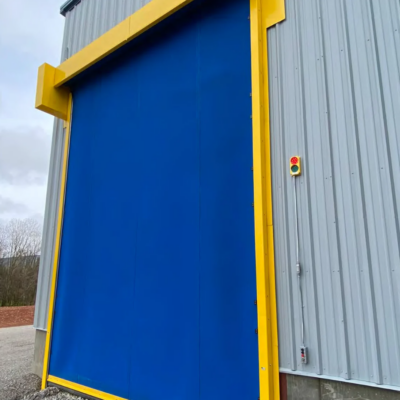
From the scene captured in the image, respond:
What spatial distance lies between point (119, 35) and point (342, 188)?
12.9 feet

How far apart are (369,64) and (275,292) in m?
2.17

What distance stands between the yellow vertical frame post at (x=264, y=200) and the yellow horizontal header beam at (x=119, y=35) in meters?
1.14

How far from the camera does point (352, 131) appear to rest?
2.81 m

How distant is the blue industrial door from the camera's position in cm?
331

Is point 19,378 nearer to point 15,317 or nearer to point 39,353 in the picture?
point 39,353

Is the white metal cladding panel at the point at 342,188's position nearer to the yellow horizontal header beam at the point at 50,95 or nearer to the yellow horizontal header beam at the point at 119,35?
the yellow horizontal header beam at the point at 119,35

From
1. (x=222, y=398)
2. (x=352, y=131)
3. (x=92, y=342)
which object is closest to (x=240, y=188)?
(x=352, y=131)

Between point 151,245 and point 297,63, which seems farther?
point 151,245

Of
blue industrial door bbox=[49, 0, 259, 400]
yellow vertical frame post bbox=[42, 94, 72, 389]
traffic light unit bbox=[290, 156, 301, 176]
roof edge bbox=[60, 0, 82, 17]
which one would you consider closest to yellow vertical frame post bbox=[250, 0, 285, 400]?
blue industrial door bbox=[49, 0, 259, 400]

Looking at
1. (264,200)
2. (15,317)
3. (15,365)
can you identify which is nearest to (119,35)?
(264,200)

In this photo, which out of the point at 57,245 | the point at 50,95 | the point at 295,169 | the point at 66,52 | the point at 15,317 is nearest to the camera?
the point at 295,169

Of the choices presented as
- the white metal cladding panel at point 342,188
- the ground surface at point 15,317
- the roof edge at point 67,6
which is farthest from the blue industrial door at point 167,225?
the ground surface at point 15,317

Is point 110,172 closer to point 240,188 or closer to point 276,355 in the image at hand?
point 240,188

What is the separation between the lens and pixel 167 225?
3924mm
